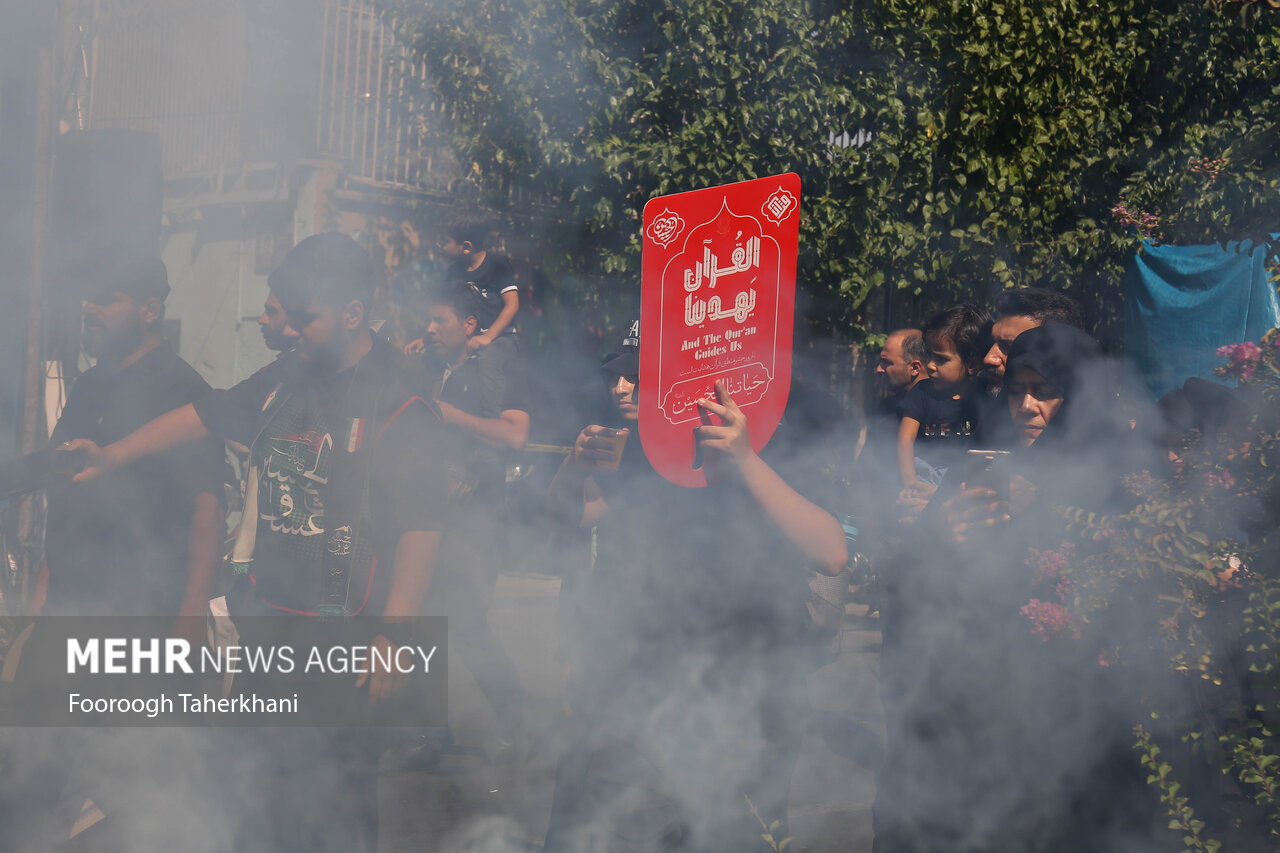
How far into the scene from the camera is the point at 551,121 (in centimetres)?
496

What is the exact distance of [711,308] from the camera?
1752mm

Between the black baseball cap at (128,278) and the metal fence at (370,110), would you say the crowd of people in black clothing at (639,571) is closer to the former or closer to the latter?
the black baseball cap at (128,278)

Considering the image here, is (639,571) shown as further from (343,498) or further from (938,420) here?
(938,420)

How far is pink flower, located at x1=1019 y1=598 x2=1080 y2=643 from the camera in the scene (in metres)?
1.61

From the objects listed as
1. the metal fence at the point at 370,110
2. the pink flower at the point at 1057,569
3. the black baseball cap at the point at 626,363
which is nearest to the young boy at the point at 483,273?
the metal fence at the point at 370,110

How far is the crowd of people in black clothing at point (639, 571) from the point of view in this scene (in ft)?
6.51

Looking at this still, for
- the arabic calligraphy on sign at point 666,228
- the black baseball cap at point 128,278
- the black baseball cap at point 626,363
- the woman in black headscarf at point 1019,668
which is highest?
the black baseball cap at point 128,278

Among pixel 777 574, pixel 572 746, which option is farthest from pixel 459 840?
pixel 777 574

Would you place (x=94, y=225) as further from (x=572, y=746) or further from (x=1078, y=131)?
(x=1078, y=131)

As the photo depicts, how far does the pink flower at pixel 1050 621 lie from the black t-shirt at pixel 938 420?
139 centimetres

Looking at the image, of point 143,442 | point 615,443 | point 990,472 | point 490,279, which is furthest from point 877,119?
point 143,442

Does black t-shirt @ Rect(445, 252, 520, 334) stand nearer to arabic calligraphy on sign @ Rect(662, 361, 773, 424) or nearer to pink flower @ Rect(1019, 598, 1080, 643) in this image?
arabic calligraphy on sign @ Rect(662, 361, 773, 424)

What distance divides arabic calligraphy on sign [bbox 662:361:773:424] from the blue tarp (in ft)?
14.2

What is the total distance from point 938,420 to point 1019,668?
1331 millimetres
